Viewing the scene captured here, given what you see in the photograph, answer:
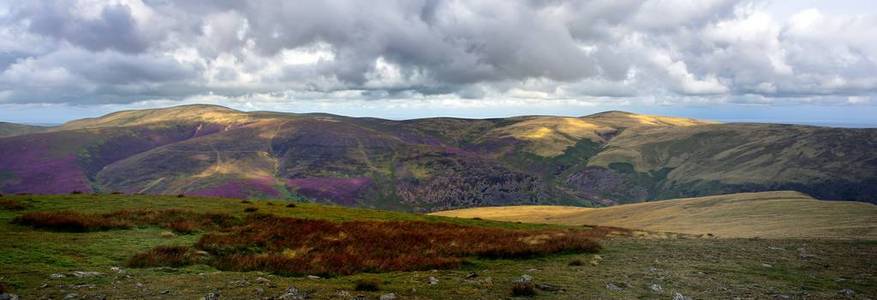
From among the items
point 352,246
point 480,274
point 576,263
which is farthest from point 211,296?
point 576,263

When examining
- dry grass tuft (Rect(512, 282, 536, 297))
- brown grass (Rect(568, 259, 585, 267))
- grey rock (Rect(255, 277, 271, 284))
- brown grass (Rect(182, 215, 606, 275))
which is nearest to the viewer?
dry grass tuft (Rect(512, 282, 536, 297))

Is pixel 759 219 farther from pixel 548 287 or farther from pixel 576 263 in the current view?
pixel 548 287

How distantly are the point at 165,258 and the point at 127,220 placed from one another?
36.6 ft

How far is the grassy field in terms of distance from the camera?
16.0 metres

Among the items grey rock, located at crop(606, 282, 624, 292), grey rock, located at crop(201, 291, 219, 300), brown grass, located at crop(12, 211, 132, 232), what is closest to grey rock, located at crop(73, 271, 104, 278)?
grey rock, located at crop(201, 291, 219, 300)

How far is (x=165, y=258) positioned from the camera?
68.3 ft

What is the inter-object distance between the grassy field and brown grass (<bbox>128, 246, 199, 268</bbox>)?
2.01ft

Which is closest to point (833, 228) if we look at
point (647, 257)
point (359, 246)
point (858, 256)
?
point (858, 256)

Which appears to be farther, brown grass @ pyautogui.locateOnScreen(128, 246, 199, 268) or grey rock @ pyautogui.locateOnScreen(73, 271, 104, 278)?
brown grass @ pyautogui.locateOnScreen(128, 246, 199, 268)

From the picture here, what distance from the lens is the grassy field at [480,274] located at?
16.0 m

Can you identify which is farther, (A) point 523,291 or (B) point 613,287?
(B) point 613,287

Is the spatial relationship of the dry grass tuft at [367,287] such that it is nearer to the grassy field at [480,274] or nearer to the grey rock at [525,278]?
the grassy field at [480,274]

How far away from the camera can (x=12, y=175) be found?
651 ft

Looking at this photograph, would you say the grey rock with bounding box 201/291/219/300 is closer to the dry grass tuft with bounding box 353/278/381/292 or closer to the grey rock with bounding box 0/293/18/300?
the dry grass tuft with bounding box 353/278/381/292
